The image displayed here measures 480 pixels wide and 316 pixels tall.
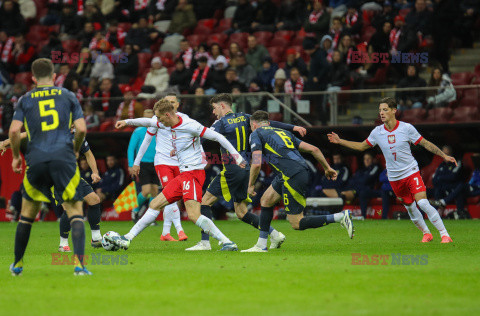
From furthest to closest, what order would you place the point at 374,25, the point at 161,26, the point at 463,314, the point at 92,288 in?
the point at 161,26 → the point at 374,25 → the point at 92,288 → the point at 463,314

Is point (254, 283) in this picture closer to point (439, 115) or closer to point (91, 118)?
point (439, 115)

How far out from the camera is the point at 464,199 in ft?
65.8

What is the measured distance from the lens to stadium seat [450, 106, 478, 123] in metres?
19.0

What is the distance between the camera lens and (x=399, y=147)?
1316 cm

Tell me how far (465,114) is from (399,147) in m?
6.65

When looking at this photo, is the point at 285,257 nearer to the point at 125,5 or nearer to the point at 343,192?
the point at 343,192

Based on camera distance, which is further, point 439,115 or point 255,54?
point 255,54

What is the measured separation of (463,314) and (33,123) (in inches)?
179

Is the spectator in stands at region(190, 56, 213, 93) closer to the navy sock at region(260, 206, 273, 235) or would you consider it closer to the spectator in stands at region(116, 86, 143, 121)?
the spectator in stands at region(116, 86, 143, 121)

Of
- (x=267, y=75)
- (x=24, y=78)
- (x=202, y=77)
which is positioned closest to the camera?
(x=267, y=75)

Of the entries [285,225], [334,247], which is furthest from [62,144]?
[285,225]

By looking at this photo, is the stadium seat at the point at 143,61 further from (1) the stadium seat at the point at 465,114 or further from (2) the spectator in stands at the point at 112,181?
(1) the stadium seat at the point at 465,114

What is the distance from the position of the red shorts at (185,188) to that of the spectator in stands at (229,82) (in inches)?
401

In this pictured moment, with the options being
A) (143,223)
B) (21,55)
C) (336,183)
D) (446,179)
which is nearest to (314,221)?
(143,223)
